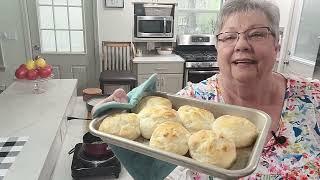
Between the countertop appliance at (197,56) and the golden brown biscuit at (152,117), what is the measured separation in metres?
3.07

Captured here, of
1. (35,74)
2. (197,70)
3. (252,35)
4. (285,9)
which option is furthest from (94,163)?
(285,9)

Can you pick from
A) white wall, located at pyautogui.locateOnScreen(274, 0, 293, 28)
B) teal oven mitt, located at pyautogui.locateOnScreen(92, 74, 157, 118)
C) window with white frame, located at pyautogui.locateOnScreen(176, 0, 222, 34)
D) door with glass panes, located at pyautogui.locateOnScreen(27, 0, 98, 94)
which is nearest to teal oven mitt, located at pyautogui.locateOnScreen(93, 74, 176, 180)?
teal oven mitt, located at pyautogui.locateOnScreen(92, 74, 157, 118)

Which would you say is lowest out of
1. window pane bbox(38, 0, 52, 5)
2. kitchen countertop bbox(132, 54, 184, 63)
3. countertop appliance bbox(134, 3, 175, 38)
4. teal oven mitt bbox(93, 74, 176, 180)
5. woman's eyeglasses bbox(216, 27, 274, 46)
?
kitchen countertop bbox(132, 54, 184, 63)

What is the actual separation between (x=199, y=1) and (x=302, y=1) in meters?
1.49

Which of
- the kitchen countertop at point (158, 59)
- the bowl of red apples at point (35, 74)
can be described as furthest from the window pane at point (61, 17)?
the bowl of red apples at point (35, 74)

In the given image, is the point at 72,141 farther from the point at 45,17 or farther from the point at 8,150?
the point at 45,17

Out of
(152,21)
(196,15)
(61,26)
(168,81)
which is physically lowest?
(168,81)

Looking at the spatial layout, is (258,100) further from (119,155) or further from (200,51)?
(200,51)

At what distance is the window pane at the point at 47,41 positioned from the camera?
3838mm

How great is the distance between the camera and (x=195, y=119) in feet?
2.19

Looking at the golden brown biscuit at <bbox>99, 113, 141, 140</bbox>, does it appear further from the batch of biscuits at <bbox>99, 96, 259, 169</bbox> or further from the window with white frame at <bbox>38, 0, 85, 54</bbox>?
the window with white frame at <bbox>38, 0, 85, 54</bbox>

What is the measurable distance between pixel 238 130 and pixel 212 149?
0.10 meters

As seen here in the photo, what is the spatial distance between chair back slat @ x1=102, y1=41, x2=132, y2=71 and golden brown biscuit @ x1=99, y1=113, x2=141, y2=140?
337 centimetres

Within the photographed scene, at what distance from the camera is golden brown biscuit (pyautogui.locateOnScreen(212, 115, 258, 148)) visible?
614 millimetres
